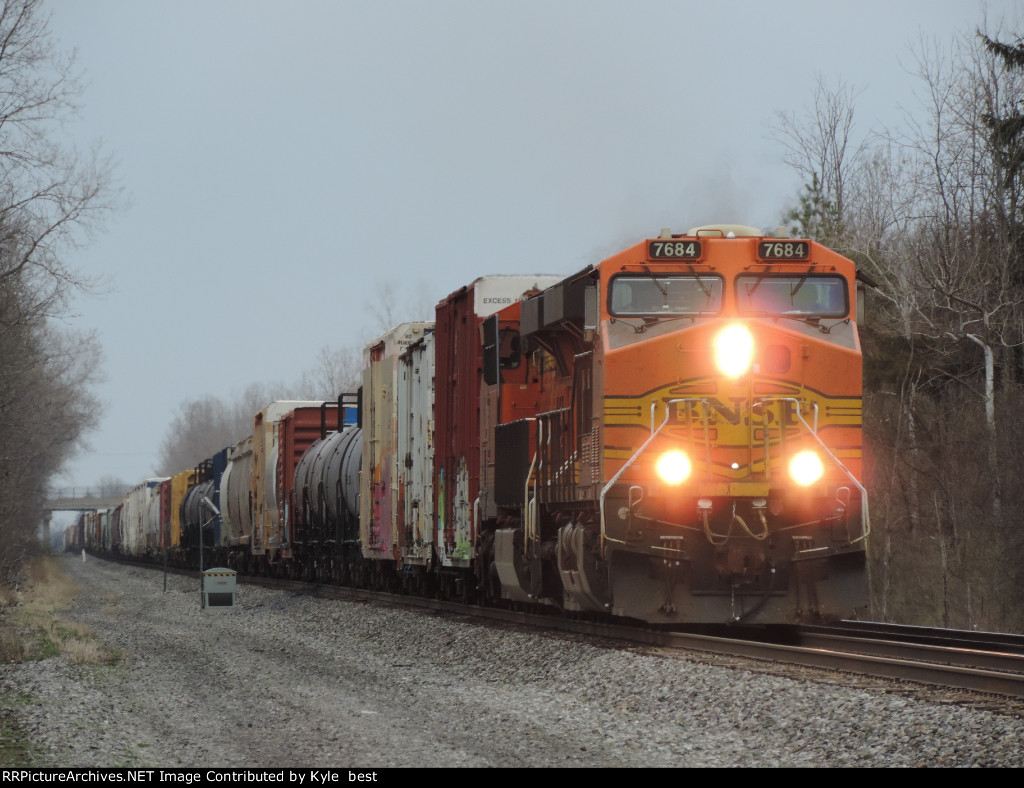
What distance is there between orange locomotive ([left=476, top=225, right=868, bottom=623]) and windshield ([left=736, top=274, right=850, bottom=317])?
1 cm

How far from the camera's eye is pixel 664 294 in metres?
12.4

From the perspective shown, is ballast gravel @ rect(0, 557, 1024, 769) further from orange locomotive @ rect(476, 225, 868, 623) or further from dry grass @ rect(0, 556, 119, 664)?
orange locomotive @ rect(476, 225, 868, 623)

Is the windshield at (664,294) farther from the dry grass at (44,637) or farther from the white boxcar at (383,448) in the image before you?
the white boxcar at (383,448)

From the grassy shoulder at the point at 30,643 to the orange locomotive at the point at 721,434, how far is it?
17.1 feet

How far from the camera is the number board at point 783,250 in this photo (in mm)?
12406

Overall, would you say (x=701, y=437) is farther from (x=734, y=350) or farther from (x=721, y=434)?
(x=734, y=350)

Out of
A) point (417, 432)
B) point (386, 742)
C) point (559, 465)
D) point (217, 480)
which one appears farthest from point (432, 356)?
point (217, 480)

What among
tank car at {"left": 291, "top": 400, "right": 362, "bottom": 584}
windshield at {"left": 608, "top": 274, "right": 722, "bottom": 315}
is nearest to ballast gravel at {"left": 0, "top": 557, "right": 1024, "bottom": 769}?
windshield at {"left": 608, "top": 274, "right": 722, "bottom": 315}

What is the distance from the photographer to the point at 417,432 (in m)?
20.3

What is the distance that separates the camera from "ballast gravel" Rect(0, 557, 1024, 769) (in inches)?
295

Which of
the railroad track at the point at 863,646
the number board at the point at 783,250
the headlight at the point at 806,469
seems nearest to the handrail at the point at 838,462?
the headlight at the point at 806,469

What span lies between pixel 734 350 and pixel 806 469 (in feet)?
4.16

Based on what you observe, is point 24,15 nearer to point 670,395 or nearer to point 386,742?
point 670,395

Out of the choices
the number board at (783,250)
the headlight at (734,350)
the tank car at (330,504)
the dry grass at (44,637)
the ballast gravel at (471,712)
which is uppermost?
the number board at (783,250)
